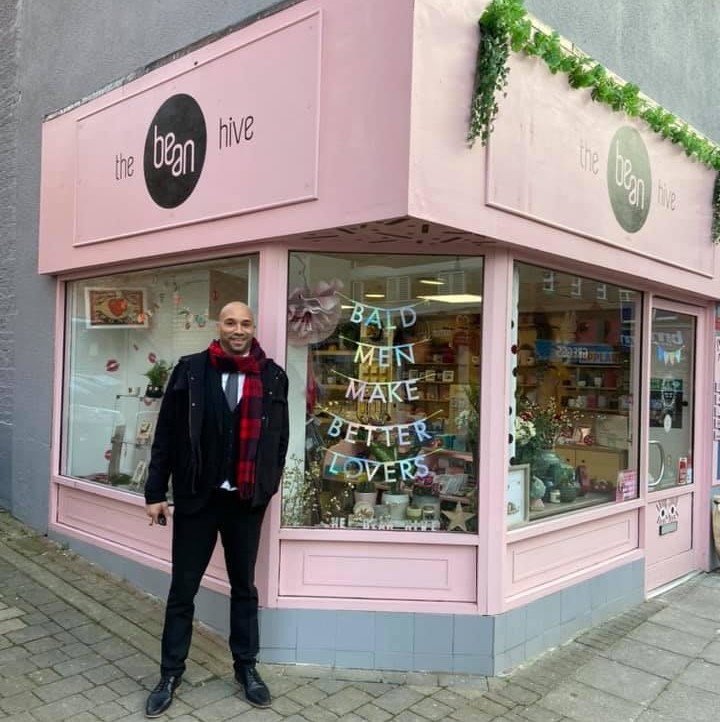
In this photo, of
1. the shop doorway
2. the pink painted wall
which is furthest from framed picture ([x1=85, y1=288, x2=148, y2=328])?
the shop doorway

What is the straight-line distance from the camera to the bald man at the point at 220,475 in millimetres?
3221

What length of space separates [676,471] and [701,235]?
6.34ft

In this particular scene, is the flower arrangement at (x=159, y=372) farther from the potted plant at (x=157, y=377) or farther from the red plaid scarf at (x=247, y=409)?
the red plaid scarf at (x=247, y=409)

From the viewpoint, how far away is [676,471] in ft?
18.4

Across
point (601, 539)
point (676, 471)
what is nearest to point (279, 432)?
point (601, 539)

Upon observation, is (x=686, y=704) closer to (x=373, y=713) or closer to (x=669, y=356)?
(x=373, y=713)

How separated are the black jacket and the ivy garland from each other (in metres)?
1.70

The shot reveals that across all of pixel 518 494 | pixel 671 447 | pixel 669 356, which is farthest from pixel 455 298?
pixel 671 447

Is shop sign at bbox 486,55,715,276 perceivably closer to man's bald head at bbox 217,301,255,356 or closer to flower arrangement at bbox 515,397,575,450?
flower arrangement at bbox 515,397,575,450

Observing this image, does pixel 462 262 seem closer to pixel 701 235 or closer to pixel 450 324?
pixel 450 324

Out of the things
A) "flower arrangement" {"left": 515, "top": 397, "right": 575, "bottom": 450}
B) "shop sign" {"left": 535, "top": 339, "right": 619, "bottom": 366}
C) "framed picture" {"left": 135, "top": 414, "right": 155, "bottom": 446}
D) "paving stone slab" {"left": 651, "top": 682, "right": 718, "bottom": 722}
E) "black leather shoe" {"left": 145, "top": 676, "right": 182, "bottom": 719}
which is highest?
"shop sign" {"left": 535, "top": 339, "right": 619, "bottom": 366}

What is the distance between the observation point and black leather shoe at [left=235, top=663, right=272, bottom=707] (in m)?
3.21

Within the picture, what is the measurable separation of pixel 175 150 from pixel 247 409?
1915mm

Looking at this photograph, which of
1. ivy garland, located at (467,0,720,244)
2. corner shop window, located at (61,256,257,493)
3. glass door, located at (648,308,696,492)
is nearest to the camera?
ivy garland, located at (467,0,720,244)
